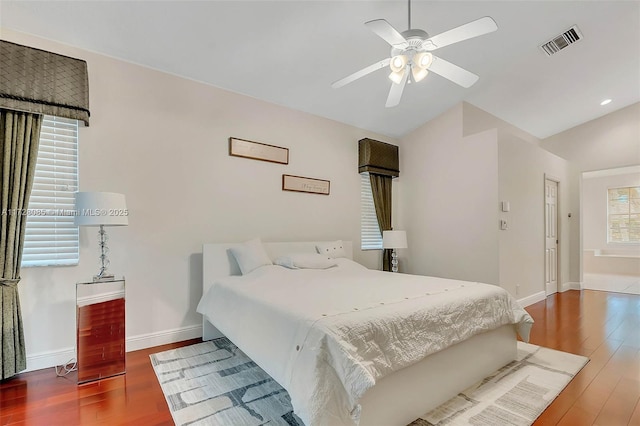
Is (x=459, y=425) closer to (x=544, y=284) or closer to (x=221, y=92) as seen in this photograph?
(x=221, y=92)

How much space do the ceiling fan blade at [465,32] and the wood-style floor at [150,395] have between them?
7.91 feet

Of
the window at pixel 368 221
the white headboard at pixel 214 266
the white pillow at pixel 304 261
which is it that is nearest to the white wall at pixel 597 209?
the window at pixel 368 221

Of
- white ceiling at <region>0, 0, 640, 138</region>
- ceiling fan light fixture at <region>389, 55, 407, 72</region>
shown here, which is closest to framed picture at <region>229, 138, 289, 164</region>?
white ceiling at <region>0, 0, 640, 138</region>

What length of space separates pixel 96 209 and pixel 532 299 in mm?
5584

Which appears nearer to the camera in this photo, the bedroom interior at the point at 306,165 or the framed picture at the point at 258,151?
the bedroom interior at the point at 306,165

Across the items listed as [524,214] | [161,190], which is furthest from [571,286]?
[161,190]

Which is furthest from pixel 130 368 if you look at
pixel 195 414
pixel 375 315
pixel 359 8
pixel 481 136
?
pixel 481 136

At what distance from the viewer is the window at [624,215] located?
25.2ft

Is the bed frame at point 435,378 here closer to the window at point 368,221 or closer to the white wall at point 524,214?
the white wall at point 524,214

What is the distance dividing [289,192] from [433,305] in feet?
8.19

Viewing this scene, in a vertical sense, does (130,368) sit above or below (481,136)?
below

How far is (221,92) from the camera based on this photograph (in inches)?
137

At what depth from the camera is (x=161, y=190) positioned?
3.06m

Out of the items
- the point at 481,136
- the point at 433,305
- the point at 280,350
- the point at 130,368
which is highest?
the point at 481,136
